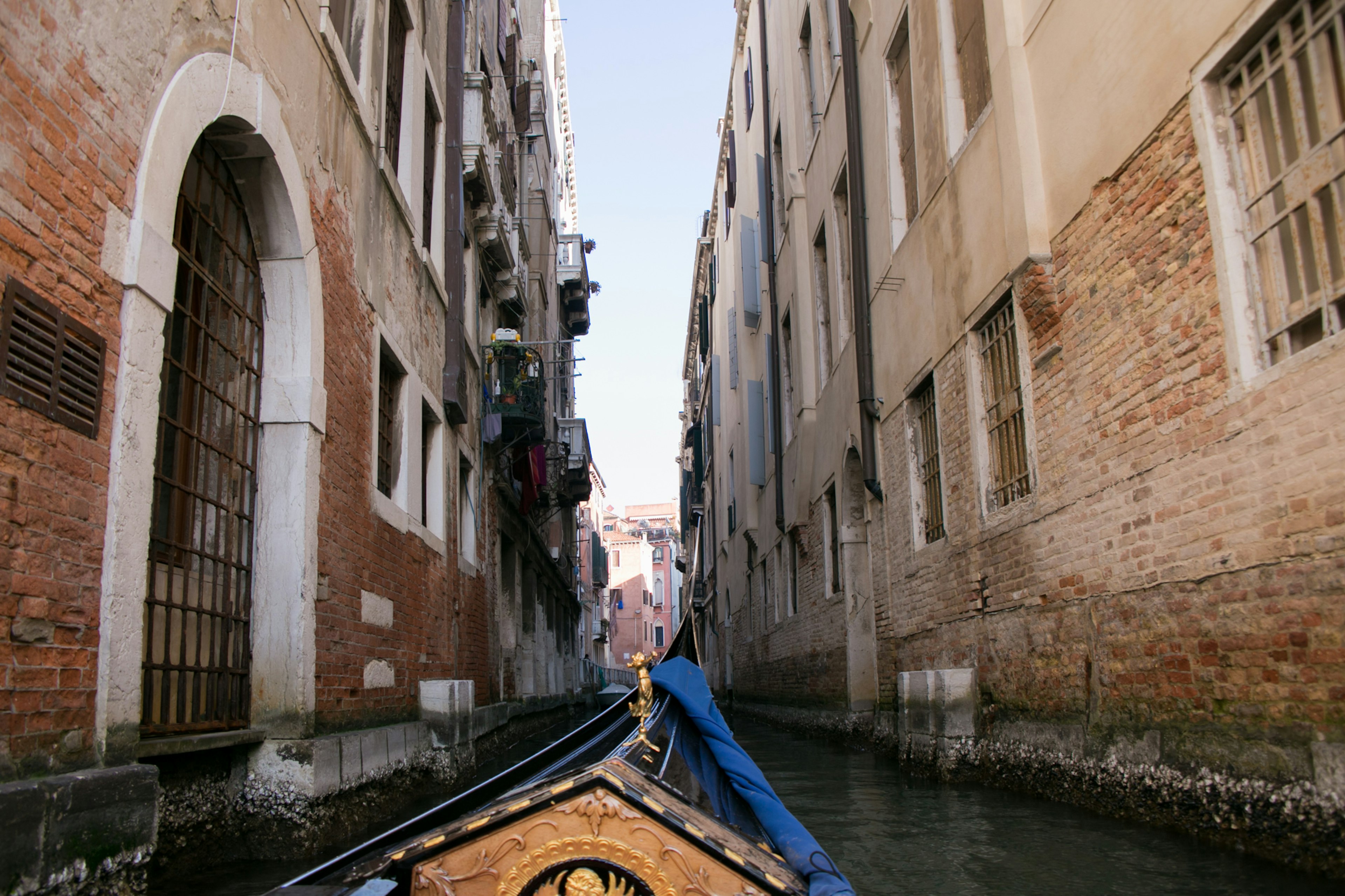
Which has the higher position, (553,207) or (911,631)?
(553,207)

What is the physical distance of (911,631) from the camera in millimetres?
8141

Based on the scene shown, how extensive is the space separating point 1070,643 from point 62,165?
4631 millimetres

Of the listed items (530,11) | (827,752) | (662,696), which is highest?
(530,11)

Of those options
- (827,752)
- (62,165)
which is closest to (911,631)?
(827,752)

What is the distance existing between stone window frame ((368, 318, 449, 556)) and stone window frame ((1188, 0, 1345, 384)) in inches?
184

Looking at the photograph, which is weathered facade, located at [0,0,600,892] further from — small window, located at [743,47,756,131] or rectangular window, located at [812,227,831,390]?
small window, located at [743,47,756,131]

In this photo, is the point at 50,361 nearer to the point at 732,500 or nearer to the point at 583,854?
the point at 583,854

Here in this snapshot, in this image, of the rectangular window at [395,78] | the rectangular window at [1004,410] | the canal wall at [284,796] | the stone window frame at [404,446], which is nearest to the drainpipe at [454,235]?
the stone window frame at [404,446]

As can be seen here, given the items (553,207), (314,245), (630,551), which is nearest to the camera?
(314,245)

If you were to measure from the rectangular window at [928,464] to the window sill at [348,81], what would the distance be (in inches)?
171

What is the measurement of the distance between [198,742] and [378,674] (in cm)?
Answer: 243

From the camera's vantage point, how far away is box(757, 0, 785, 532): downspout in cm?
1485

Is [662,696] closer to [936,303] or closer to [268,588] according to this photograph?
[268,588]

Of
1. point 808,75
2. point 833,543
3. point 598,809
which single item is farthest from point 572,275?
point 598,809
